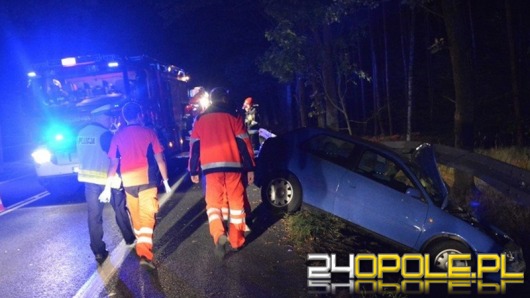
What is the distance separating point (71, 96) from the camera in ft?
35.6

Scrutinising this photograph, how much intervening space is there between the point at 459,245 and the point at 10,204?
30.3 ft

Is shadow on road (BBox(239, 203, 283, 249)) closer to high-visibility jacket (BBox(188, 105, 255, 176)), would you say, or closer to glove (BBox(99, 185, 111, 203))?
high-visibility jacket (BBox(188, 105, 255, 176))

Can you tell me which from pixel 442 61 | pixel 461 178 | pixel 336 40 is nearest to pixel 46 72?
pixel 336 40

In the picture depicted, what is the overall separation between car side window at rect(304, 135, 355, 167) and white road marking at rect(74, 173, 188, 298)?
122 inches

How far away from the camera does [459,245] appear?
541 centimetres

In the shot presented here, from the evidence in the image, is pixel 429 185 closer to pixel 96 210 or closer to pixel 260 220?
pixel 260 220

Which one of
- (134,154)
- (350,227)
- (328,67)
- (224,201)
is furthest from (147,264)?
(328,67)

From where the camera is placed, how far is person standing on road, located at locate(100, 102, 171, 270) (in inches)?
207

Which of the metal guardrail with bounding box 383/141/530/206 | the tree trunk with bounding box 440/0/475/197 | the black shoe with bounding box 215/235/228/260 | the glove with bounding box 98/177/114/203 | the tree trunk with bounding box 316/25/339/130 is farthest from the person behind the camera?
the tree trunk with bounding box 316/25/339/130

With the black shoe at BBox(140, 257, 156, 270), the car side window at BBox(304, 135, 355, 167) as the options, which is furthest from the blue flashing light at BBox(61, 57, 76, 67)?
the black shoe at BBox(140, 257, 156, 270)

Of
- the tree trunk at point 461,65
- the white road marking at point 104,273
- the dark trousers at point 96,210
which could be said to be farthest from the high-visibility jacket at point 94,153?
the tree trunk at point 461,65

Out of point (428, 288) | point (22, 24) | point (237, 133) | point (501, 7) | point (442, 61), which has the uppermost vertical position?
point (22, 24)

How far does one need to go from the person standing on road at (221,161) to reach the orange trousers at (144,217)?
0.61 m

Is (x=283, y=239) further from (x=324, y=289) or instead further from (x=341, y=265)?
(x=324, y=289)
